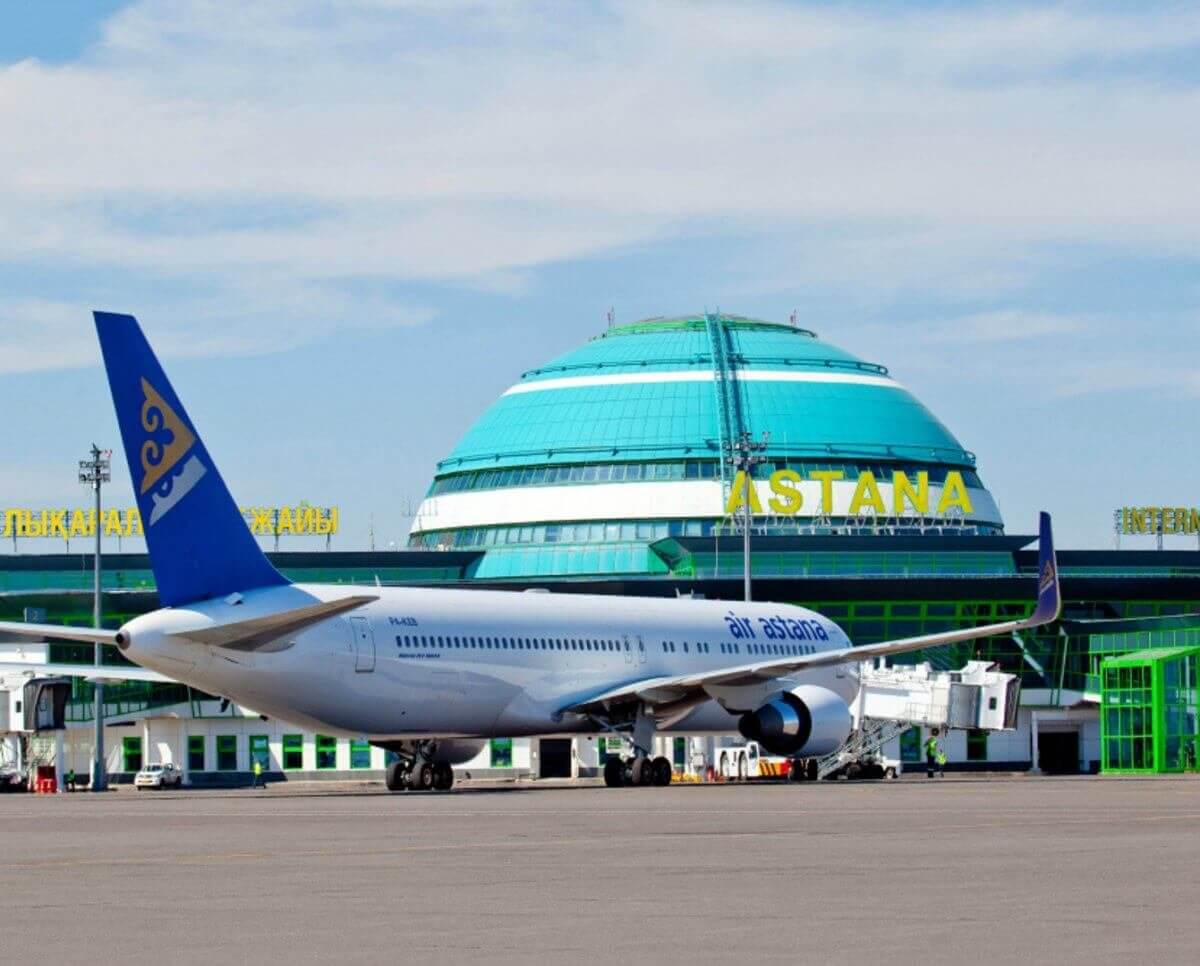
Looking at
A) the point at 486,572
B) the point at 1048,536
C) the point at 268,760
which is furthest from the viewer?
the point at 486,572

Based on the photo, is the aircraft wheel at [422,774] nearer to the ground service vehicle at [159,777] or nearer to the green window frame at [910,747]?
the ground service vehicle at [159,777]

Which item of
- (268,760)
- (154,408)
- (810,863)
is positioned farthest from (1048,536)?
(268,760)

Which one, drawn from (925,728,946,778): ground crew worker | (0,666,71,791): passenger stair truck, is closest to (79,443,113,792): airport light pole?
(0,666,71,791): passenger stair truck

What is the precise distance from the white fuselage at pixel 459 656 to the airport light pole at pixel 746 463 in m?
13.2

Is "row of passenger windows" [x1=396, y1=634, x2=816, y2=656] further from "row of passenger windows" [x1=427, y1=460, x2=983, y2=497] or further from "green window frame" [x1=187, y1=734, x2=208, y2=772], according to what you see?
"row of passenger windows" [x1=427, y1=460, x2=983, y2=497]

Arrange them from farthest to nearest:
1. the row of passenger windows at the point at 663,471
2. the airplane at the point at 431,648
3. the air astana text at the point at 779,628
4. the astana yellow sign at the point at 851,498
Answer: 1. the row of passenger windows at the point at 663,471
2. the astana yellow sign at the point at 851,498
3. the air astana text at the point at 779,628
4. the airplane at the point at 431,648

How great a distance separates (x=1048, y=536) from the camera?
53.0m

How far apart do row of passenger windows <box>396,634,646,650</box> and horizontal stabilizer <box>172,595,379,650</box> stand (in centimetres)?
435

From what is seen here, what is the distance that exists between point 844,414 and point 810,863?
88643 mm

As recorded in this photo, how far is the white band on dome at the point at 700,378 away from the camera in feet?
354

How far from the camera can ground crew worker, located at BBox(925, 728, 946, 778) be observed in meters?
68.0

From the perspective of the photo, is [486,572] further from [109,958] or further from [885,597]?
[109,958]

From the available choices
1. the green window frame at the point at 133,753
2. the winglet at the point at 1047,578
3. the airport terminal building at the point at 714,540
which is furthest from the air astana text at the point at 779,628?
the green window frame at the point at 133,753

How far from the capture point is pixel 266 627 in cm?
4275
